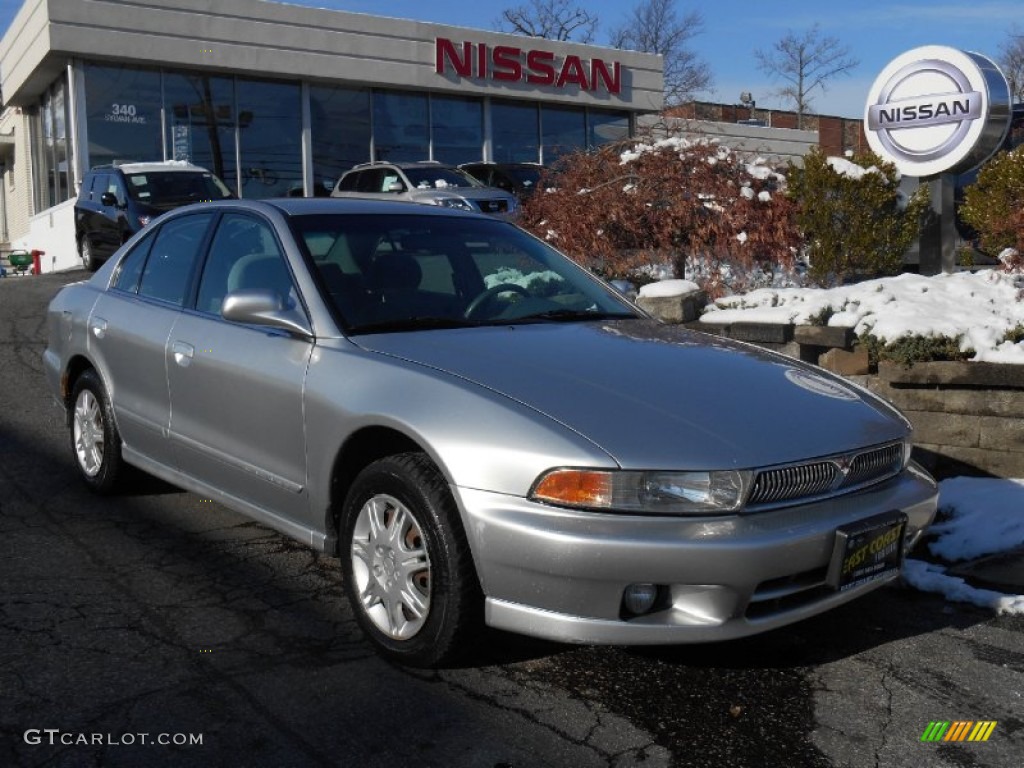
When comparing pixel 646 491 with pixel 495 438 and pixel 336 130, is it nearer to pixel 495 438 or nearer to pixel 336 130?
pixel 495 438

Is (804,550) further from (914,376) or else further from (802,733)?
(914,376)

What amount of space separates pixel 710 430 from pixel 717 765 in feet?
3.16

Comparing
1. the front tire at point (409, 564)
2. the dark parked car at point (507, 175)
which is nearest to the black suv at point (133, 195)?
the dark parked car at point (507, 175)

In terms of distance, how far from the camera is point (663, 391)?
3506 mm

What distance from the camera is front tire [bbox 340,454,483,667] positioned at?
3283 mm

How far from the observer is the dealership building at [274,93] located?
2127cm

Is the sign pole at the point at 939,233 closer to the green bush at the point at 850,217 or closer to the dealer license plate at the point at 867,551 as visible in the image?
the green bush at the point at 850,217

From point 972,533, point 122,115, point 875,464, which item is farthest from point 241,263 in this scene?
point 122,115

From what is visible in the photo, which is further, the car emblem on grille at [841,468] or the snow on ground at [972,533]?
the snow on ground at [972,533]

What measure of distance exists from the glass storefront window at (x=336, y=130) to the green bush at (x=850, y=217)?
16805mm

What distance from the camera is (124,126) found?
21531 millimetres

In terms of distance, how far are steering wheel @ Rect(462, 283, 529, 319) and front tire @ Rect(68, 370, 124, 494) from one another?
2.18 m

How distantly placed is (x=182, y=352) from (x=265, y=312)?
88 centimetres

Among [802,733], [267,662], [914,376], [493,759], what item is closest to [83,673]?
[267,662]
